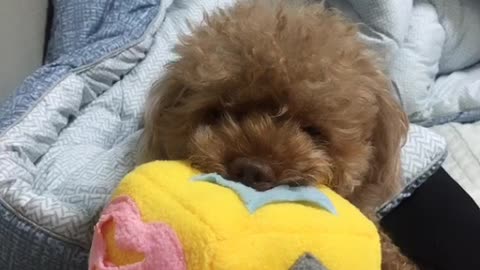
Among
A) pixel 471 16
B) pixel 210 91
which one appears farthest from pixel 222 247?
pixel 471 16

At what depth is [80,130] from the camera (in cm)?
155

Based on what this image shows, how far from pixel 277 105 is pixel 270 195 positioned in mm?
202

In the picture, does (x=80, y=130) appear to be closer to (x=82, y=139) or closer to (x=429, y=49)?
(x=82, y=139)

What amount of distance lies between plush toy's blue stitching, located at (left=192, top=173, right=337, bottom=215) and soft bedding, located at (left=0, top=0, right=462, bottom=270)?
0.91 feet

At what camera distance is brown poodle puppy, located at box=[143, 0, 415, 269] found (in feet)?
3.64

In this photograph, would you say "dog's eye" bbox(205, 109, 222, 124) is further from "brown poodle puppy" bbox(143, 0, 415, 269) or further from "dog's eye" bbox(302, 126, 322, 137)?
"dog's eye" bbox(302, 126, 322, 137)

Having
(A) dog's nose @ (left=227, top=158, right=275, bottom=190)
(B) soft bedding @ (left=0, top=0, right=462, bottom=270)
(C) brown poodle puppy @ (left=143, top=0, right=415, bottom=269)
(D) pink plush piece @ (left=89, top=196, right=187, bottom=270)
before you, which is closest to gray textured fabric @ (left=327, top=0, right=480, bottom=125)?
(B) soft bedding @ (left=0, top=0, right=462, bottom=270)

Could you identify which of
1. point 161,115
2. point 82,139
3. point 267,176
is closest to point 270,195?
point 267,176

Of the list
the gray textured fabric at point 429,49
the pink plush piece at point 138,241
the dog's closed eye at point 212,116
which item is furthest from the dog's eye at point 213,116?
the gray textured fabric at point 429,49

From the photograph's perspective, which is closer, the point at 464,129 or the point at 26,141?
the point at 26,141

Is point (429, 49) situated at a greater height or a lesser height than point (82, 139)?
lesser

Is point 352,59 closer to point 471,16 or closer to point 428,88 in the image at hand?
point 428,88

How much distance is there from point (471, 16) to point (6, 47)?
1.14 metres

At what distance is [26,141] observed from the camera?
4.59 ft
